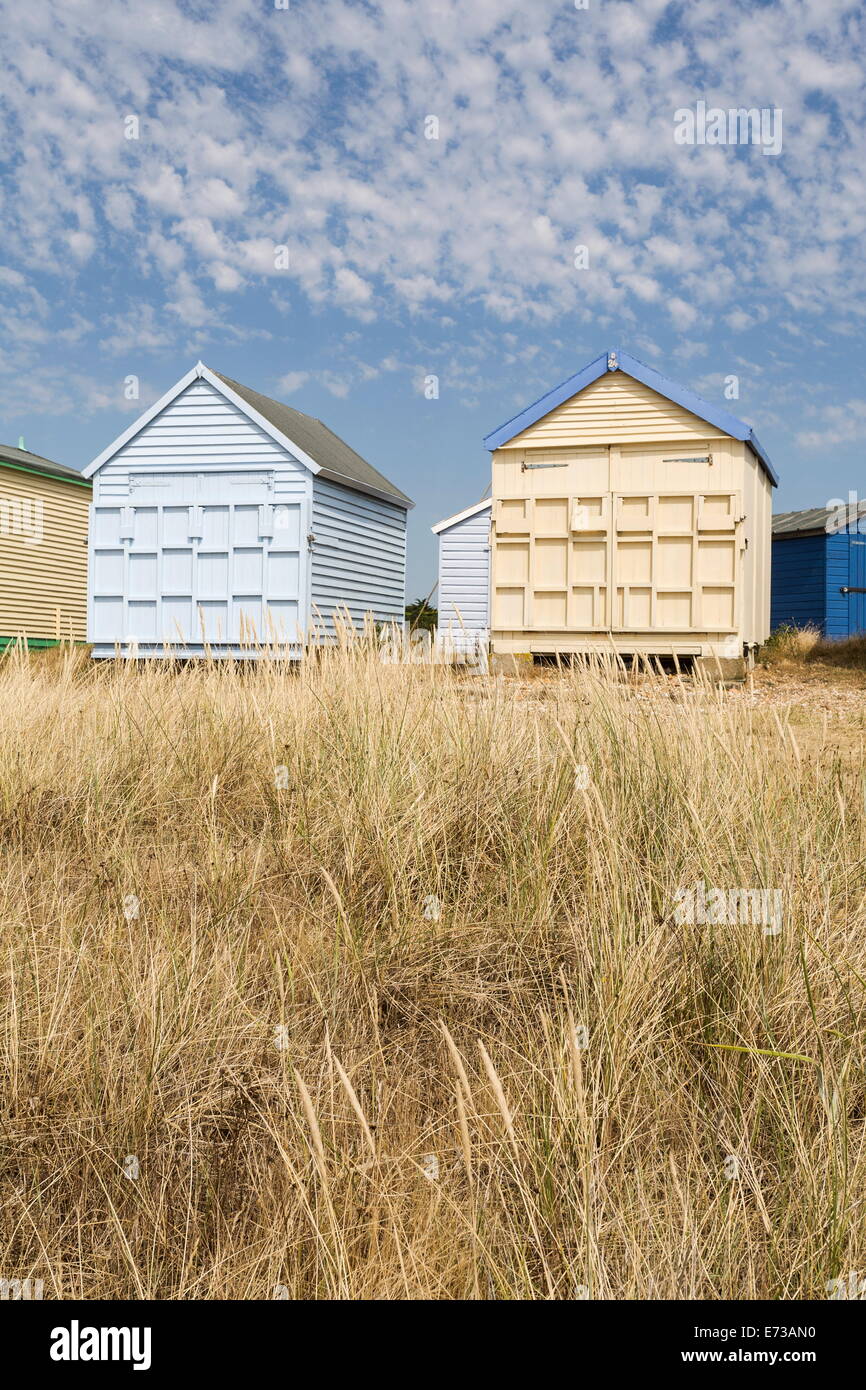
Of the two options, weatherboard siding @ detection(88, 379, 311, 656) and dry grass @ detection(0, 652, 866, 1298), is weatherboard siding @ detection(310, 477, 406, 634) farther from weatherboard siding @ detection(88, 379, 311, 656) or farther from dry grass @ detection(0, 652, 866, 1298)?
dry grass @ detection(0, 652, 866, 1298)

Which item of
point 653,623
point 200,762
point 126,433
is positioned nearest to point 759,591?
point 653,623

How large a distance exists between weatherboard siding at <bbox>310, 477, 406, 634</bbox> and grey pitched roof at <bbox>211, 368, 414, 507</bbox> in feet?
0.89

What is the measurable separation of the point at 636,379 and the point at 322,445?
784cm

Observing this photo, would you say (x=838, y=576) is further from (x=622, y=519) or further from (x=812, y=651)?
(x=622, y=519)

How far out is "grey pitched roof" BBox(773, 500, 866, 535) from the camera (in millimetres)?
23047

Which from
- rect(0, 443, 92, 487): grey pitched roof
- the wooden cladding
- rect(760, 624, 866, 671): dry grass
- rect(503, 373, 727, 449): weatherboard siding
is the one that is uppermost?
rect(0, 443, 92, 487): grey pitched roof

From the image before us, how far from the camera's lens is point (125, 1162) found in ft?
7.13

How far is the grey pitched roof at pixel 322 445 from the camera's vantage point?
1744cm

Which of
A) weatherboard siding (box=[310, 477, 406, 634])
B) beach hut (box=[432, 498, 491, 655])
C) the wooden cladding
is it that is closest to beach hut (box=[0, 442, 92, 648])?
weatherboard siding (box=[310, 477, 406, 634])

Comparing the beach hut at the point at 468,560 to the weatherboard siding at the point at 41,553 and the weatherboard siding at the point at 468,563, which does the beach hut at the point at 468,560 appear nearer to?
the weatherboard siding at the point at 468,563

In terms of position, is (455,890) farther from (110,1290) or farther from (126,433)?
(126,433)

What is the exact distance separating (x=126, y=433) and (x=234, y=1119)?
16704 millimetres

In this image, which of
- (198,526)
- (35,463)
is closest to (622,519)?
Answer: (198,526)

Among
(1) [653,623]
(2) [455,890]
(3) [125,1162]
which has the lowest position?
(3) [125,1162]
